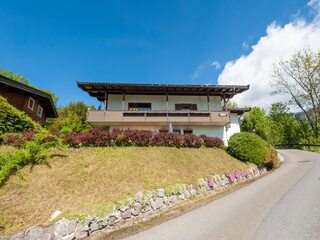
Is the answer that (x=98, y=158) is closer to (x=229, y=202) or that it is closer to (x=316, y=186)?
(x=229, y=202)

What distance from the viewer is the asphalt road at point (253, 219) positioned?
19.8 ft

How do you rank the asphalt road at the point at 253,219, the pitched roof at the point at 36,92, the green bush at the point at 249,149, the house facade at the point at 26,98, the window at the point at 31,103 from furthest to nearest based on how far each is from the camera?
1. the window at the point at 31,103
2. the house facade at the point at 26,98
3. the pitched roof at the point at 36,92
4. the green bush at the point at 249,149
5. the asphalt road at the point at 253,219

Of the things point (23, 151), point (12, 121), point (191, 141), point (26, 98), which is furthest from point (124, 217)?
point (26, 98)

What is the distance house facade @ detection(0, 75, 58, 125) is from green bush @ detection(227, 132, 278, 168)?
716 inches

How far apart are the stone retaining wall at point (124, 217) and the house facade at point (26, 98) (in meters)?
14.7

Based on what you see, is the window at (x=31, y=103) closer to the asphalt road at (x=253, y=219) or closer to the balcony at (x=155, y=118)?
the balcony at (x=155, y=118)

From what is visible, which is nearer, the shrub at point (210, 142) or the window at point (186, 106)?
the shrub at point (210, 142)

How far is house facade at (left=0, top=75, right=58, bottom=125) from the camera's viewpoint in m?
17.7

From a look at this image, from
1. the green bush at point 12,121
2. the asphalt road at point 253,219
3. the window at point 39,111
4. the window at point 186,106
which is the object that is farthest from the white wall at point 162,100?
the asphalt road at point 253,219

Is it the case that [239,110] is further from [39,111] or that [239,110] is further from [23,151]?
[39,111]

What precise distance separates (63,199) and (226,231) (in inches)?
222

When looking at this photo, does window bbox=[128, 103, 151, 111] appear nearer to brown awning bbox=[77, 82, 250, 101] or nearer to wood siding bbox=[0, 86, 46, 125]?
brown awning bbox=[77, 82, 250, 101]

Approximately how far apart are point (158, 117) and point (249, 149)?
873 centimetres

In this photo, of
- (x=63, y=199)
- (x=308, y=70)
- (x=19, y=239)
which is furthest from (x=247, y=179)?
(x=308, y=70)
